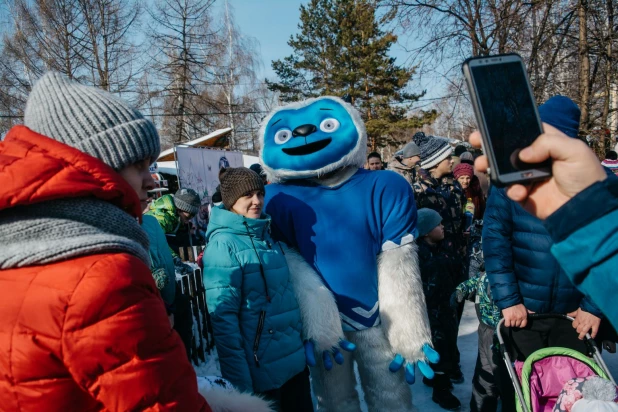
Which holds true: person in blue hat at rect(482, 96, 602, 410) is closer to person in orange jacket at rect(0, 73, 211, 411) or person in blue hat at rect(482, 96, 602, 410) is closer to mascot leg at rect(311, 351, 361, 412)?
mascot leg at rect(311, 351, 361, 412)

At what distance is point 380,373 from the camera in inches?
106

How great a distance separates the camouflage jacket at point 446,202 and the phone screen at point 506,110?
2.93m

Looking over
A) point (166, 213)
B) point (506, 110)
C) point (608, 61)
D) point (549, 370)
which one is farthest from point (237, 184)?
point (608, 61)

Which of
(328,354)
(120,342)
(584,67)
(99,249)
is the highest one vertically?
(584,67)

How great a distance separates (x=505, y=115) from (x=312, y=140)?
71.2 inches

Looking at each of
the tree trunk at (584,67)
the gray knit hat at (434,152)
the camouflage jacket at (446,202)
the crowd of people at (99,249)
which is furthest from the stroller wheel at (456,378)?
the tree trunk at (584,67)

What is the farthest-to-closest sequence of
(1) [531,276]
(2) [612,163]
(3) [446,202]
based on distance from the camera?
(2) [612,163] → (3) [446,202] → (1) [531,276]

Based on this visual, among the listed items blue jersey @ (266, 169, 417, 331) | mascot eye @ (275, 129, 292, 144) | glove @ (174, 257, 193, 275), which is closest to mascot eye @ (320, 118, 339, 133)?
mascot eye @ (275, 129, 292, 144)

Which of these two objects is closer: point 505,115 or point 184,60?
point 505,115

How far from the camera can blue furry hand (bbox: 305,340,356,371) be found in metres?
2.60

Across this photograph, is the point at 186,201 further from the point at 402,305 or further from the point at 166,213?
the point at 402,305

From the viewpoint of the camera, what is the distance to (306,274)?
272 cm

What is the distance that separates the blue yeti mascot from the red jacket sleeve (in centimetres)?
163

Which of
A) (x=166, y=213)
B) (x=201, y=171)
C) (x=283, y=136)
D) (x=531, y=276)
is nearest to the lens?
(x=531, y=276)
